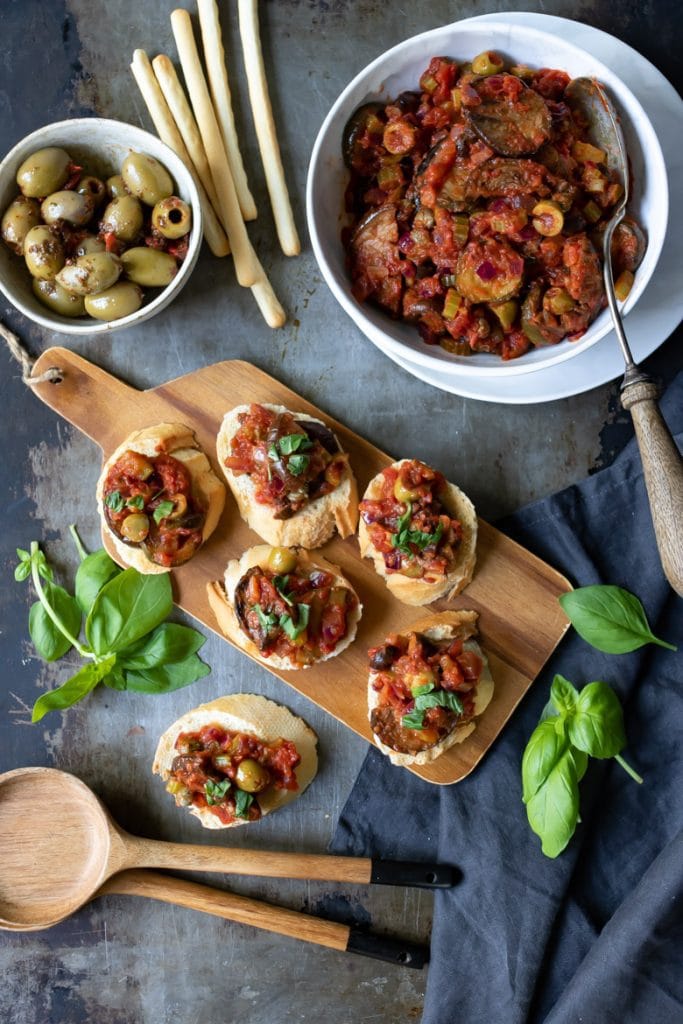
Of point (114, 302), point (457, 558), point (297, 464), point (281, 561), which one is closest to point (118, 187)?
point (114, 302)

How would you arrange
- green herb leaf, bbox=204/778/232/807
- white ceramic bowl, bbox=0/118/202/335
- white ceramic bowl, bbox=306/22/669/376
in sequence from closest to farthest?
white ceramic bowl, bbox=306/22/669/376, white ceramic bowl, bbox=0/118/202/335, green herb leaf, bbox=204/778/232/807

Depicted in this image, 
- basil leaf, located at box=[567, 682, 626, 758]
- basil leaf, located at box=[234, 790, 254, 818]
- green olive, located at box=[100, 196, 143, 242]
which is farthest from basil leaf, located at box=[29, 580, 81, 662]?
basil leaf, located at box=[567, 682, 626, 758]

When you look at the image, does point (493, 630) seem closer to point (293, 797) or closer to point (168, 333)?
point (293, 797)

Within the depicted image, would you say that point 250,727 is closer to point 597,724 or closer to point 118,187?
point 597,724

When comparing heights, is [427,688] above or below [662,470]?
below

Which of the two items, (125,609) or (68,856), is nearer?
(125,609)

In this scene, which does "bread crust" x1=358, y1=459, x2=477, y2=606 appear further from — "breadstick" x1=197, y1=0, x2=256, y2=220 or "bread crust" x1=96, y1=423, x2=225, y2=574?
"breadstick" x1=197, y1=0, x2=256, y2=220

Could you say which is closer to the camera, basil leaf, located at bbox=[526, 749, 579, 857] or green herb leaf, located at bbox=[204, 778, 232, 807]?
basil leaf, located at bbox=[526, 749, 579, 857]

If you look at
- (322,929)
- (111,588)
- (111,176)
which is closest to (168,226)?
(111,176)
